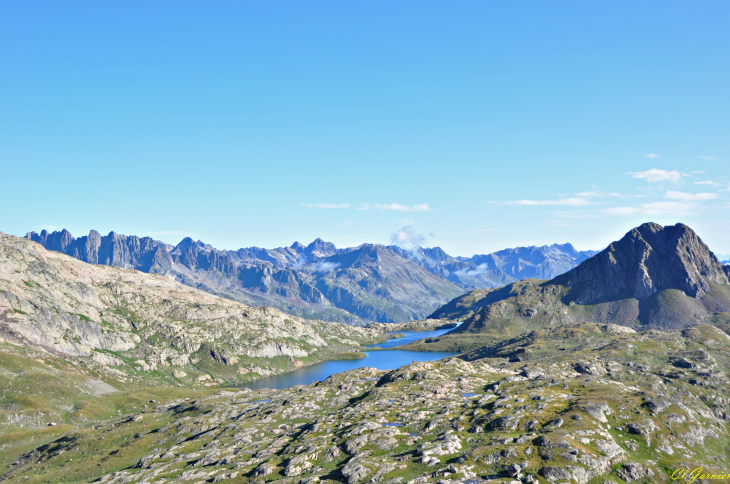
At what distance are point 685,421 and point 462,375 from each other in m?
79.4

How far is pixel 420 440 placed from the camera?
A: 9512 centimetres

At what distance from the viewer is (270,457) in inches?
3880

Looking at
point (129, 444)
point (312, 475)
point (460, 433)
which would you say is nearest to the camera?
point (312, 475)

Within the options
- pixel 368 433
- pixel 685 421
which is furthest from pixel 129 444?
pixel 685 421

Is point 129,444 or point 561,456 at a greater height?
point 561,456

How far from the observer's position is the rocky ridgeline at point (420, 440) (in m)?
78.4

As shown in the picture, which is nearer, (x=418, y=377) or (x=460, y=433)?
(x=460, y=433)

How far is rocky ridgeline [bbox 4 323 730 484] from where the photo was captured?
7838 cm

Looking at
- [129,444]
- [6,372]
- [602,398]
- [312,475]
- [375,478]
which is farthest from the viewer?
[6,372]

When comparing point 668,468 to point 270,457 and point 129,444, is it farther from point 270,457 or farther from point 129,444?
point 129,444

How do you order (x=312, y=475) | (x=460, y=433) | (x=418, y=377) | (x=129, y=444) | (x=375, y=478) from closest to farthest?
1. (x=375, y=478)
2. (x=312, y=475)
3. (x=460, y=433)
4. (x=129, y=444)
5. (x=418, y=377)

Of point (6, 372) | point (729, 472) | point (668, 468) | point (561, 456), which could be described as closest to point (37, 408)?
point (6, 372)

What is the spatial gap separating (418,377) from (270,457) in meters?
77.8

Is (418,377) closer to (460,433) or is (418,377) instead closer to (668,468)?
(460,433)
